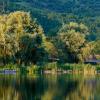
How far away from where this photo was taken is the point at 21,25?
79.4 m

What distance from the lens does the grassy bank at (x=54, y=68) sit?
74.6 m

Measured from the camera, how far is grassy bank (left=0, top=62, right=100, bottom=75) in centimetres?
7456

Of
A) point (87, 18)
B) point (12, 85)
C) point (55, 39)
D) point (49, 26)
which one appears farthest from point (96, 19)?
point (12, 85)

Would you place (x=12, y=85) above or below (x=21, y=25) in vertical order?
below

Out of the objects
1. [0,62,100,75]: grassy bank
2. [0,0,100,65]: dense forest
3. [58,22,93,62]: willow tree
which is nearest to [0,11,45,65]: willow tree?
[0,0,100,65]: dense forest

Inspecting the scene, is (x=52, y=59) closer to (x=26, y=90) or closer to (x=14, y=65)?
(x=14, y=65)

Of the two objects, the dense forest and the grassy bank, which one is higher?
the dense forest

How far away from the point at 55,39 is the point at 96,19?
312 feet

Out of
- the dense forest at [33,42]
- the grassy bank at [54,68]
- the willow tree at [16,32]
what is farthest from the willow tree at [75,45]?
the willow tree at [16,32]

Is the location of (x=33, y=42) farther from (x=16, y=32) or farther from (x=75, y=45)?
(x=75, y=45)

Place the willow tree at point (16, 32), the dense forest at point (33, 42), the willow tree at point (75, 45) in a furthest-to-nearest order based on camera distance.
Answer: the willow tree at point (75, 45), the dense forest at point (33, 42), the willow tree at point (16, 32)

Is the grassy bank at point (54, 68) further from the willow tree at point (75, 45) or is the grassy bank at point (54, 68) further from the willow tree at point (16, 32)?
the willow tree at point (75, 45)

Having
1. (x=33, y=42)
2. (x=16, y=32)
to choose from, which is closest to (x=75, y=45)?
(x=33, y=42)

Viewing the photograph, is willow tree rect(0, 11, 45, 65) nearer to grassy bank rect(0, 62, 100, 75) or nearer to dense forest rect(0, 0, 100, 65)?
dense forest rect(0, 0, 100, 65)
